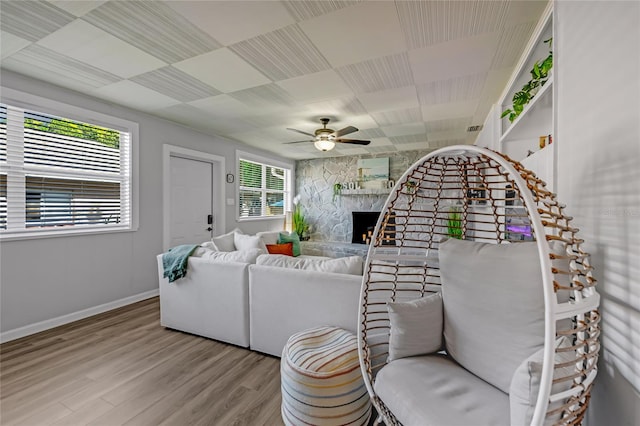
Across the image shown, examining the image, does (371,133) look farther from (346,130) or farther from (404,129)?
(346,130)

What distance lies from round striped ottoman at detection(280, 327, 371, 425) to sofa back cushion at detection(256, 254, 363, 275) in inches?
20.7

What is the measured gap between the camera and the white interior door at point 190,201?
403 cm

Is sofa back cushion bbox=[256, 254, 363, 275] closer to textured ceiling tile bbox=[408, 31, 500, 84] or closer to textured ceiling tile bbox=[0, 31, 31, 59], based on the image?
textured ceiling tile bbox=[408, 31, 500, 84]

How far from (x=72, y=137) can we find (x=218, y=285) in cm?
225

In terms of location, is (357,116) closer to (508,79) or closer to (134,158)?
(508,79)

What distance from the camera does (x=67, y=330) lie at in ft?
8.77

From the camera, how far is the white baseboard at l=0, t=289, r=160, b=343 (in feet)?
8.17

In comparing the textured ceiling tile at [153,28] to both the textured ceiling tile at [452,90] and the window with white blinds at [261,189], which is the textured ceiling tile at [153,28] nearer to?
the textured ceiling tile at [452,90]

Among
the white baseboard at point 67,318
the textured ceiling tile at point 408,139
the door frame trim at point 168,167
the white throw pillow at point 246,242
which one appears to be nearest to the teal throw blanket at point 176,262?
the white throw pillow at point 246,242

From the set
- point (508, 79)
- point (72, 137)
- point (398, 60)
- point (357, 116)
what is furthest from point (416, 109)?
point (72, 137)

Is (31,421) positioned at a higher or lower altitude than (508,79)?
lower

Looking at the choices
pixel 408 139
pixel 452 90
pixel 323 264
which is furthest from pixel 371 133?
pixel 323 264

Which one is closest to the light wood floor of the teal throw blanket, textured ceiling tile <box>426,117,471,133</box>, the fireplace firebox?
the teal throw blanket

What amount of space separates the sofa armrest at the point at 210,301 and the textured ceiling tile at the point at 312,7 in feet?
5.86
